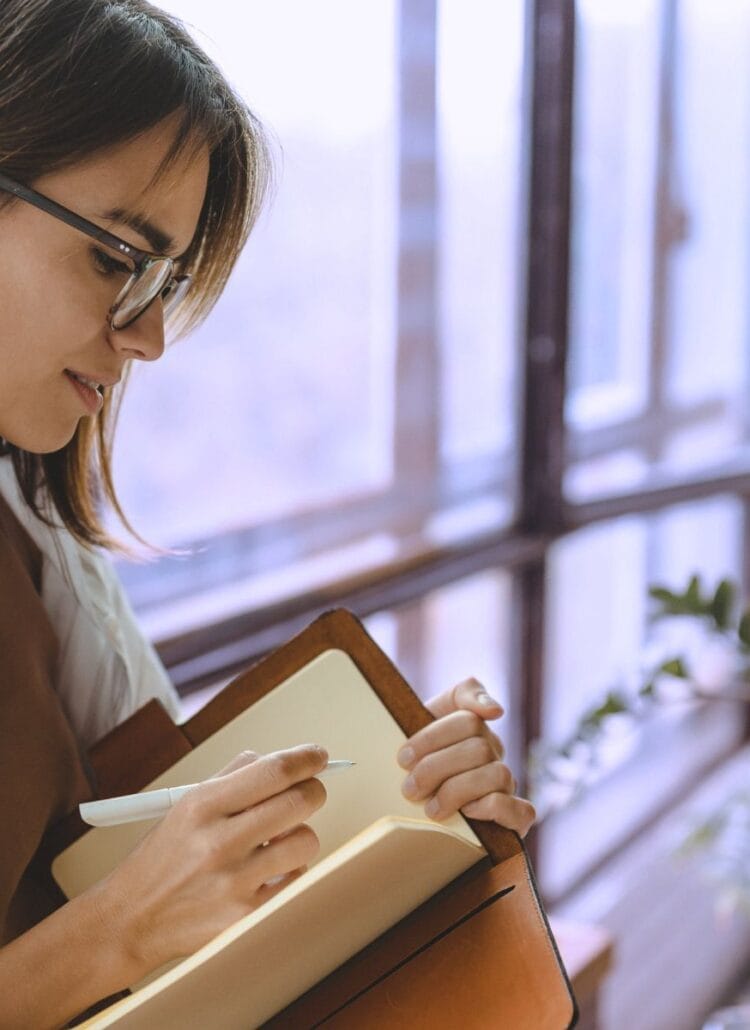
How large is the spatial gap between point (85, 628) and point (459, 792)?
0.36m

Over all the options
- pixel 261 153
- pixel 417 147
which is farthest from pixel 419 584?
pixel 261 153

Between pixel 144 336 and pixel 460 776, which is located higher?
pixel 144 336

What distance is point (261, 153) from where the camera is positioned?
943mm

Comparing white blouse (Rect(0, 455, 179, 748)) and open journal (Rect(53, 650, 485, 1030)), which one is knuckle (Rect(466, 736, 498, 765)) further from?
white blouse (Rect(0, 455, 179, 748))

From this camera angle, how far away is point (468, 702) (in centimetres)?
94

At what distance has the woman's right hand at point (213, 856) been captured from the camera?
2.36 feet

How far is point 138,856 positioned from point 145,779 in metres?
0.21

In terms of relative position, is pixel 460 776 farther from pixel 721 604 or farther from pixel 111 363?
pixel 721 604

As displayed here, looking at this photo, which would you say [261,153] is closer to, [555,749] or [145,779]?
[145,779]

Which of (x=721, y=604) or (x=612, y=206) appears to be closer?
(x=721, y=604)

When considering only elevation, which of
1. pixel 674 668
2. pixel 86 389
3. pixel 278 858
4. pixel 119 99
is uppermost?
pixel 119 99

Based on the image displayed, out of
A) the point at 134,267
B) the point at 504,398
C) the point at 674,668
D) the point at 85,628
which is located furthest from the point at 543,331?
the point at 134,267

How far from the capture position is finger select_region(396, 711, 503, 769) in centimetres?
88

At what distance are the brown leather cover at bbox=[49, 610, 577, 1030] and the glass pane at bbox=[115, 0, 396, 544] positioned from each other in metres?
0.60
